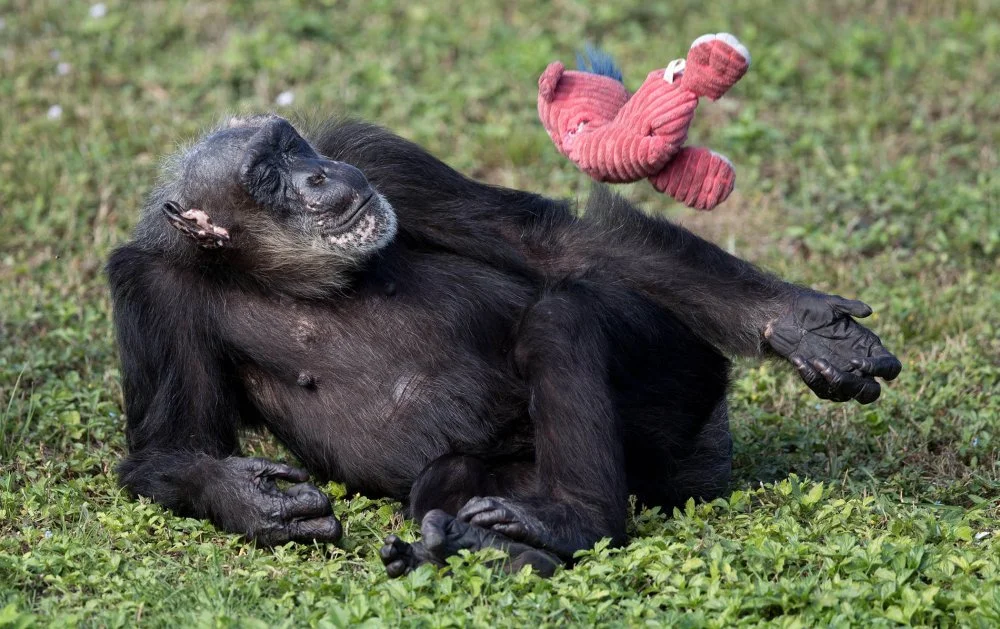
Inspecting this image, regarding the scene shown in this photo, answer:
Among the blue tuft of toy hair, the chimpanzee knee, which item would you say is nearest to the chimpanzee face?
the chimpanzee knee

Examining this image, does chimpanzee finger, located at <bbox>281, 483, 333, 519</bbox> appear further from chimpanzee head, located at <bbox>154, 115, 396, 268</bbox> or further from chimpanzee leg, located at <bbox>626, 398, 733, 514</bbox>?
chimpanzee leg, located at <bbox>626, 398, 733, 514</bbox>

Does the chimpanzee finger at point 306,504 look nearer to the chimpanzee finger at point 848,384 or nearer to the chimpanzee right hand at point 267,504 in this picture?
the chimpanzee right hand at point 267,504

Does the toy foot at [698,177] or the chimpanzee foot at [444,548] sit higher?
the toy foot at [698,177]

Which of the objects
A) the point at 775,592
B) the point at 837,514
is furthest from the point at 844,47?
the point at 775,592

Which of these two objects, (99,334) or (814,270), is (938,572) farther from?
(99,334)

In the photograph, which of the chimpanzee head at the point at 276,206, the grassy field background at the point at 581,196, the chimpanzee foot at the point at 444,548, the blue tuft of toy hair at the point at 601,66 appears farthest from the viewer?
the blue tuft of toy hair at the point at 601,66

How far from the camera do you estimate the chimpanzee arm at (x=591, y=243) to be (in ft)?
16.9

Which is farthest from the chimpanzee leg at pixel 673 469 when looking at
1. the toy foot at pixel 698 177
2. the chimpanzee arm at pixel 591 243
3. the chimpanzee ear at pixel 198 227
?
the chimpanzee ear at pixel 198 227

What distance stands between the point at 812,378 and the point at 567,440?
96 cm

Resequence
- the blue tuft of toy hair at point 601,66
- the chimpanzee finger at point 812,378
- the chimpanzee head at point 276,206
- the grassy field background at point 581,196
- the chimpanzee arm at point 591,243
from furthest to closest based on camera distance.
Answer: the blue tuft of toy hair at point 601,66 → the chimpanzee arm at point 591,243 → the chimpanzee head at point 276,206 → the chimpanzee finger at point 812,378 → the grassy field background at point 581,196

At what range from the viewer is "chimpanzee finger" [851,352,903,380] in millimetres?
4809

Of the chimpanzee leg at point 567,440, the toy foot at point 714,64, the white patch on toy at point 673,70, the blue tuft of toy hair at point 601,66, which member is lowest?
the chimpanzee leg at point 567,440

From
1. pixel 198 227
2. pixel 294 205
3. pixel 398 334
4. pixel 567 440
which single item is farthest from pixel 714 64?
pixel 198 227

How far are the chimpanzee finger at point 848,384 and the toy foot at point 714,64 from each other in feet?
3.43
